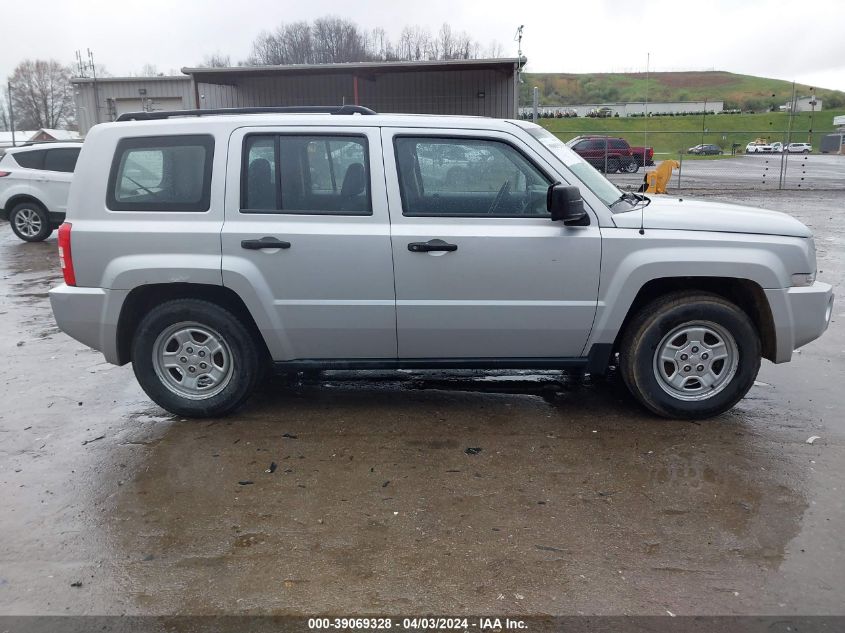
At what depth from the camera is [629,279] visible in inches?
172

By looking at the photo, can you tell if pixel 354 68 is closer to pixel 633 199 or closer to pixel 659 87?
pixel 633 199

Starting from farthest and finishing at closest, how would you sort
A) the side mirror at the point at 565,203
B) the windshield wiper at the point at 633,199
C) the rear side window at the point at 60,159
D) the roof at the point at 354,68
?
the roof at the point at 354,68
the rear side window at the point at 60,159
the windshield wiper at the point at 633,199
the side mirror at the point at 565,203

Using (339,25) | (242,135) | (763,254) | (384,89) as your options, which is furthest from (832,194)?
(339,25)

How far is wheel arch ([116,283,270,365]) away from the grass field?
172 ft

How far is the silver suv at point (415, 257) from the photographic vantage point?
438cm

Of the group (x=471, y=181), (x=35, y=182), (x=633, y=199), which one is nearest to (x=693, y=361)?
(x=633, y=199)

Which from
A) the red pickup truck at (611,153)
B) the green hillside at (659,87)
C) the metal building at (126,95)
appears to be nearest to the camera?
the red pickup truck at (611,153)

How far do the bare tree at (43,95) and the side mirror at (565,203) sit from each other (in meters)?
80.8

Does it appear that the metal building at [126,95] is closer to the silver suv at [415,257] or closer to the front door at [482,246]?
the silver suv at [415,257]

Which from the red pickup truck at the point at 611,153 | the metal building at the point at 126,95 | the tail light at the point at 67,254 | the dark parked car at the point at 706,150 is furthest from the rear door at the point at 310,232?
the dark parked car at the point at 706,150

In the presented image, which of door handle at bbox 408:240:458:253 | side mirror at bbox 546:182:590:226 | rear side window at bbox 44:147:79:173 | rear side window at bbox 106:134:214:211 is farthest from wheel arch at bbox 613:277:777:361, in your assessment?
rear side window at bbox 44:147:79:173

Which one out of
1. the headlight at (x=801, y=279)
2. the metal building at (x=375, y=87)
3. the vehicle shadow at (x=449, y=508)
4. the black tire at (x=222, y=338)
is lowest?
the vehicle shadow at (x=449, y=508)

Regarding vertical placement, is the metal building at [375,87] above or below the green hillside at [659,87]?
below

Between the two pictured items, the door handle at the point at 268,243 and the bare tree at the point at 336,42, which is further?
the bare tree at the point at 336,42
